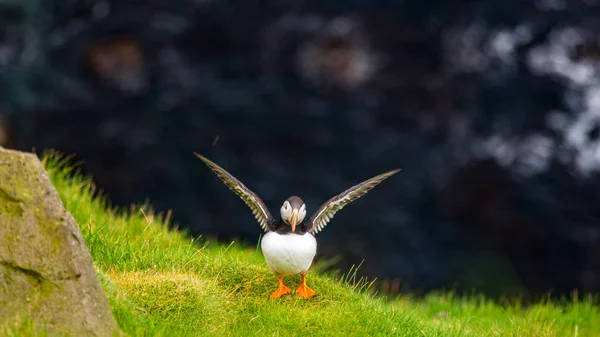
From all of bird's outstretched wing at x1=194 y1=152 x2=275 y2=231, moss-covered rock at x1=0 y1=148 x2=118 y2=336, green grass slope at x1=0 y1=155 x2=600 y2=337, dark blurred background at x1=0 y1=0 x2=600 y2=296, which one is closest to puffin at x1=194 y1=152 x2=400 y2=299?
bird's outstretched wing at x1=194 y1=152 x2=275 y2=231

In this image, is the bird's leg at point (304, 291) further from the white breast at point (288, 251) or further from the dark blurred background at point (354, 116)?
the dark blurred background at point (354, 116)

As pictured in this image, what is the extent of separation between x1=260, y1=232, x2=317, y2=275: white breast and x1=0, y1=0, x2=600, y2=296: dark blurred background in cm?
523

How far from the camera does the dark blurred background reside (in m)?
9.73

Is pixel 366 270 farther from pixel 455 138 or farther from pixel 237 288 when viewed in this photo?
pixel 237 288

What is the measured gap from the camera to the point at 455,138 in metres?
10.2

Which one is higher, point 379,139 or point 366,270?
point 379,139

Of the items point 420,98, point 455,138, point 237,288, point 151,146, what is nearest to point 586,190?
point 455,138

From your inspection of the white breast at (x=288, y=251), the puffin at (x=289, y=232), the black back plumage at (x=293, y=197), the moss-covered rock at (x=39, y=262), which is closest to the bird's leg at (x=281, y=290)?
the puffin at (x=289, y=232)

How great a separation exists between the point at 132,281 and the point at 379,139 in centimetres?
628

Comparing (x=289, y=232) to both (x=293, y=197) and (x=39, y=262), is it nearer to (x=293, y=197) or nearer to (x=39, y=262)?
(x=293, y=197)

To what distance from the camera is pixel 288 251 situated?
4.28 m

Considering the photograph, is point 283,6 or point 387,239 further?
point 283,6

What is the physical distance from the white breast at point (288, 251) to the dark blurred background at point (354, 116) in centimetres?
523

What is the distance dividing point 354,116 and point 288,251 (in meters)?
6.24
